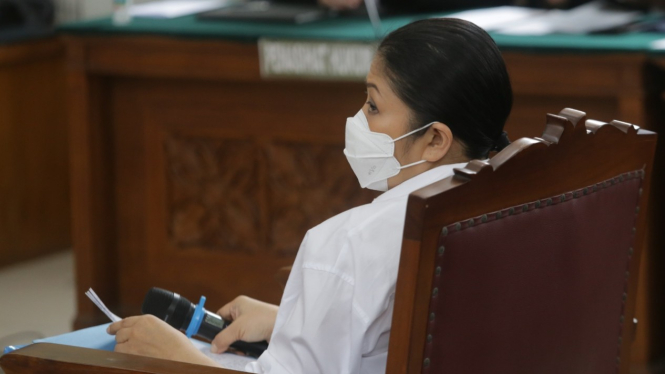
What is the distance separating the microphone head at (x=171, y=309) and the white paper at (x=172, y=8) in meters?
1.86

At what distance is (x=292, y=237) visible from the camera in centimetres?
314

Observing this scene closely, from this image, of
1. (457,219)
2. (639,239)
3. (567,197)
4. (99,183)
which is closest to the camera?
(457,219)

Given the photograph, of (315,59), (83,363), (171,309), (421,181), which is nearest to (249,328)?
(171,309)

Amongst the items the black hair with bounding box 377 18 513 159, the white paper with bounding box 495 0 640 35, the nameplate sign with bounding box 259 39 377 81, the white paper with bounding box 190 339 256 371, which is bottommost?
the white paper with bounding box 190 339 256 371

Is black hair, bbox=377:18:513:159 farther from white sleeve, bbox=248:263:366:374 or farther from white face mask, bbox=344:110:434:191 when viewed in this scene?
white sleeve, bbox=248:263:366:374

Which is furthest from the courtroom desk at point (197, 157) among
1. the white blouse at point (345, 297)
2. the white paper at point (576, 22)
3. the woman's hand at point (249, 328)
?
the white blouse at point (345, 297)

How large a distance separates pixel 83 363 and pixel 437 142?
1.96ft

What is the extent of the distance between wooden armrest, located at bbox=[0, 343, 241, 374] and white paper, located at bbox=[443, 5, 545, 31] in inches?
72.1

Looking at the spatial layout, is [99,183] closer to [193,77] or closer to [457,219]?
[193,77]

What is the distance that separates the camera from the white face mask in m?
1.43

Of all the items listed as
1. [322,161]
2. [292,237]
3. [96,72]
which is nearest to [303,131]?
Answer: [322,161]

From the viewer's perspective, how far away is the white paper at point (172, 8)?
133 inches

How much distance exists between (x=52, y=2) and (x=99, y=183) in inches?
53.5

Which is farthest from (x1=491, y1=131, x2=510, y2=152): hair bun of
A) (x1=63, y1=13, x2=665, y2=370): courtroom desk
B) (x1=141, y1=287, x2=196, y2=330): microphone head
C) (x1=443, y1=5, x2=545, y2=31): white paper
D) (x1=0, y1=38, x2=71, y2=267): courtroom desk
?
(x1=0, y1=38, x2=71, y2=267): courtroom desk
